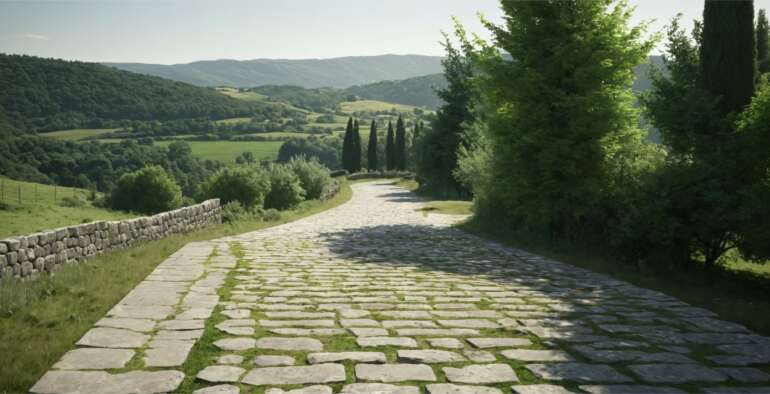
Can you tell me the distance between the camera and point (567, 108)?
517 inches

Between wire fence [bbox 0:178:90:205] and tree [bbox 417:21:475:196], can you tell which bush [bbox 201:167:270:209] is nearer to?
tree [bbox 417:21:475:196]

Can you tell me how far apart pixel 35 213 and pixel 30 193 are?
47.4 ft

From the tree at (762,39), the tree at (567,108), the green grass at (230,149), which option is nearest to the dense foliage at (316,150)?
the green grass at (230,149)

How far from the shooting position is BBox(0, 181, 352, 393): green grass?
3.96 metres

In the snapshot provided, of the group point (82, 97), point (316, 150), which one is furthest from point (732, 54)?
point (82, 97)

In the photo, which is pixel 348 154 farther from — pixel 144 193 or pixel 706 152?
pixel 706 152

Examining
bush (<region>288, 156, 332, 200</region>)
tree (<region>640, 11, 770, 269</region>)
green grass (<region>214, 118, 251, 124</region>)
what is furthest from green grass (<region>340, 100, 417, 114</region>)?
tree (<region>640, 11, 770, 269</region>)

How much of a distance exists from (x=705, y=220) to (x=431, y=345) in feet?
23.3

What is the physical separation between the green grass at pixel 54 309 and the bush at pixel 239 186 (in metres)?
20.7

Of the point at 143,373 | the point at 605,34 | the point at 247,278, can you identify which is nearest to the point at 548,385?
the point at 143,373

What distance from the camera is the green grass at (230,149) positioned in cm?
9106

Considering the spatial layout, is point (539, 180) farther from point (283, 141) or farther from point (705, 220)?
point (283, 141)

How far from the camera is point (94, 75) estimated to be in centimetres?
10838

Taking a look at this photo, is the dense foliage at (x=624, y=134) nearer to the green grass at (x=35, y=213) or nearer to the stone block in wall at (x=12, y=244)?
the stone block in wall at (x=12, y=244)
